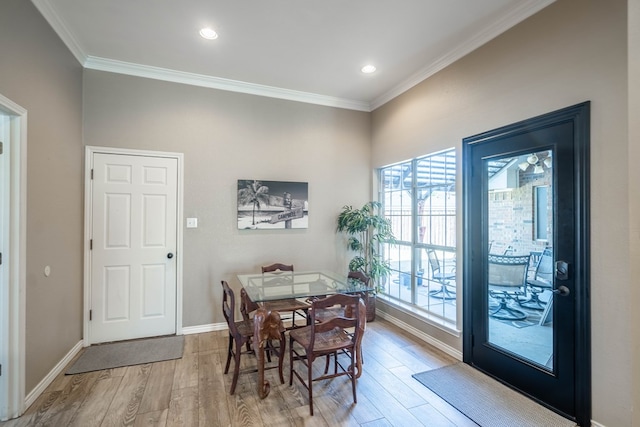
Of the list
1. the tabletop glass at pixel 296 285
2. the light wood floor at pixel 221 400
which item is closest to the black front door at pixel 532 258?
the light wood floor at pixel 221 400

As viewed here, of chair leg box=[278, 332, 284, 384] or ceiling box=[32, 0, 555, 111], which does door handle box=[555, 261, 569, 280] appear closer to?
ceiling box=[32, 0, 555, 111]

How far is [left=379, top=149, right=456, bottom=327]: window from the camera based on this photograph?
3320 mm

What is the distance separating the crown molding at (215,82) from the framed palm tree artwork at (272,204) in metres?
1.17

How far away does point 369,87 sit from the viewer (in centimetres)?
404

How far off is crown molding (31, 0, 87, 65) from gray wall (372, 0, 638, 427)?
3702 mm

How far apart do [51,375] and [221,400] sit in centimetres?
155

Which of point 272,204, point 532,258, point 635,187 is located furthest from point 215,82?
point 635,187

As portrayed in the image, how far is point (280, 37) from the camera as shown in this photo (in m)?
2.92

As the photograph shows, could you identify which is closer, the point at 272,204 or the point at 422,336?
the point at 422,336

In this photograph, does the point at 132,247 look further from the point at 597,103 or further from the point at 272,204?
the point at 597,103

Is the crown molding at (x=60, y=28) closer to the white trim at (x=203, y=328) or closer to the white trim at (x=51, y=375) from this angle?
the white trim at (x=51, y=375)

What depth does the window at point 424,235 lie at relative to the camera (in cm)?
332

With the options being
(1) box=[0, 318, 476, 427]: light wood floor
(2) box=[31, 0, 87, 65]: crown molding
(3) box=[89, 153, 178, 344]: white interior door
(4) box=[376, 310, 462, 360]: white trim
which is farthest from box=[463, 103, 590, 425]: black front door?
(2) box=[31, 0, 87, 65]: crown molding

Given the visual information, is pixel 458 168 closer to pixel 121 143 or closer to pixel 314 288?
pixel 314 288
